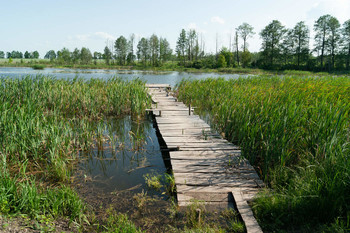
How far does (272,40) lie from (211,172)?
1854 inches

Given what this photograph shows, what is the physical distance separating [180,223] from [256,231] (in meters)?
0.83

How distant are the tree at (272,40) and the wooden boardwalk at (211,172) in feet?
141

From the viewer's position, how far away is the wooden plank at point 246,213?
94.5 inches

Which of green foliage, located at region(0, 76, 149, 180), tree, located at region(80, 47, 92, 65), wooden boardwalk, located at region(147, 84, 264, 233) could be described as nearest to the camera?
wooden boardwalk, located at region(147, 84, 264, 233)

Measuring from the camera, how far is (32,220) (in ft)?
7.97

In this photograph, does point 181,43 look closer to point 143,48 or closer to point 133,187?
point 143,48

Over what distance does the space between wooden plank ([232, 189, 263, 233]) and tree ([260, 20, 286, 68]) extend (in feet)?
147

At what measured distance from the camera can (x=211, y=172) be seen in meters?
3.59

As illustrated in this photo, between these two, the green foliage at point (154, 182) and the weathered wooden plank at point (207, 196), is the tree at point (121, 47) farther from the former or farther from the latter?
the weathered wooden plank at point (207, 196)

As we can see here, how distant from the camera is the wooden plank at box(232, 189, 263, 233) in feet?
7.87

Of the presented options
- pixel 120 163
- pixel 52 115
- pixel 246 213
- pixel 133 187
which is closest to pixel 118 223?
pixel 133 187

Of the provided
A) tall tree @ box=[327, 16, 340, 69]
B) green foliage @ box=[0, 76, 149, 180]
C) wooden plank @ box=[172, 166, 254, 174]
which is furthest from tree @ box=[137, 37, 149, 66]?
wooden plank @ box=[172, 166, 254, 174]

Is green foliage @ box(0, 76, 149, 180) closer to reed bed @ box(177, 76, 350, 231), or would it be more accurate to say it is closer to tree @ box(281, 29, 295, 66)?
reed bed @ box(177, 76, 350, 231)

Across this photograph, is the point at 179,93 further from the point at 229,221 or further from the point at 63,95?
the point at 229,221
